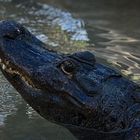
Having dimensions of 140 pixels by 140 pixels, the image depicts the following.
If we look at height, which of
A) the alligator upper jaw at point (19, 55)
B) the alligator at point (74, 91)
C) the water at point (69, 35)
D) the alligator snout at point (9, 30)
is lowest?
the water at point (69, 35)

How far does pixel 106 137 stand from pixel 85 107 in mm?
Answer: 413

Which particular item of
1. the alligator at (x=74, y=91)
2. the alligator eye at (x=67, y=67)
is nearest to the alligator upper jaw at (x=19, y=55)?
the alligator at (x=74, y=91)

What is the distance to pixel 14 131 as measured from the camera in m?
5.56

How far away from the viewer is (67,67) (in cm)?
509

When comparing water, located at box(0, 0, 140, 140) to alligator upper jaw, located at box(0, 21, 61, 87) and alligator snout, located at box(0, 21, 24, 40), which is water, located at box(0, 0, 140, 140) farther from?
alligator snout, located at box(0, 21, 24, 40)

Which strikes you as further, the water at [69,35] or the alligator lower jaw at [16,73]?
the water at [69,35]

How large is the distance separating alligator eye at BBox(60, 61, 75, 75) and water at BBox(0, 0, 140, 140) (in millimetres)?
733

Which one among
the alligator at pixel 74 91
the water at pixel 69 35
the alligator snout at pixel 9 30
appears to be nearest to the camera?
the alligator at pixel 74 91

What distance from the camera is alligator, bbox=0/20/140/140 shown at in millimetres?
5035

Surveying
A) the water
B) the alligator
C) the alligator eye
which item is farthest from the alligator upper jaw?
A: the water

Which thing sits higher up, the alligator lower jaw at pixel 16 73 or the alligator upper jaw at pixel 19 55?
the alligator upper jaw at pixel 19 55

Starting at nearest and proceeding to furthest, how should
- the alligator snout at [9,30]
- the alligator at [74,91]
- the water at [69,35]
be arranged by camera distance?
the alligator at [74,91] → the alligator snout at [9,30] → the water at [69,35]

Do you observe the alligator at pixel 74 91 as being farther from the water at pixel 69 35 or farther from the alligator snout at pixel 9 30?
the water at pixel 69 35

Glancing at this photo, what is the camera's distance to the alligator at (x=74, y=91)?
5.04 meters
